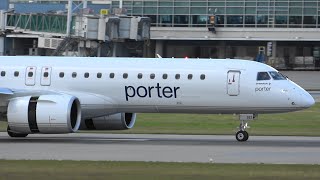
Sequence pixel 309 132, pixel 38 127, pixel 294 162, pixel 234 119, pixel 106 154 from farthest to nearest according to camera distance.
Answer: pixel 234 119
pixel 309 132
pixel 38 127
pixel 106 154
pixel 294 162

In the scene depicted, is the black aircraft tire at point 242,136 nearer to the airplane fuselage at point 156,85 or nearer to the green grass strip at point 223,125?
the airplane fuselage at point 156,85

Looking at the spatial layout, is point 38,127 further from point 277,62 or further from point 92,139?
point 277,62

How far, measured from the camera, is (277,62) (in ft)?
319

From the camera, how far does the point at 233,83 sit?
3259 cm

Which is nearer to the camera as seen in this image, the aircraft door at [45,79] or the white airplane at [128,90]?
the white airplane at [128,90]

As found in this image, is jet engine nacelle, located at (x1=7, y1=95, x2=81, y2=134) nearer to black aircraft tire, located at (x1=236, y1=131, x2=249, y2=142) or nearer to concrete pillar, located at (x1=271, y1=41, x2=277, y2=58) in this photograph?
black aircraft tire, located at (x1=236, y1=131, x2=249, y2=142)

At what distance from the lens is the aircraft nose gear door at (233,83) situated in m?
32.5

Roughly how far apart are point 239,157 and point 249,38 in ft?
236

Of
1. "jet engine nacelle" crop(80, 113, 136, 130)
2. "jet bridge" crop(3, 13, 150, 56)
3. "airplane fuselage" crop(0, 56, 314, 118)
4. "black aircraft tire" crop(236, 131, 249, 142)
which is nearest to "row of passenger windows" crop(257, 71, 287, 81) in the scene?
"airplane fuselage" crop(0, 56, 314, 118)

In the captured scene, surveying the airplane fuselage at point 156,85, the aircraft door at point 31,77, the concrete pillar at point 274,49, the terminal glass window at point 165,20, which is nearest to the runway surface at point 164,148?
the airplane fuselage at point 156,85

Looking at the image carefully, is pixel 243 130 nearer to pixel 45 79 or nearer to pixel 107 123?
pixel 107 123

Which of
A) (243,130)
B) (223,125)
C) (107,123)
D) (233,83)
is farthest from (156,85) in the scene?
(223,125)

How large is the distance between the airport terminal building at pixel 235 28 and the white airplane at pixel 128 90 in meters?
61.9

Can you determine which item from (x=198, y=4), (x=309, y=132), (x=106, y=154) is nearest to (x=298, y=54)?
Result: (x=198, y=4)
